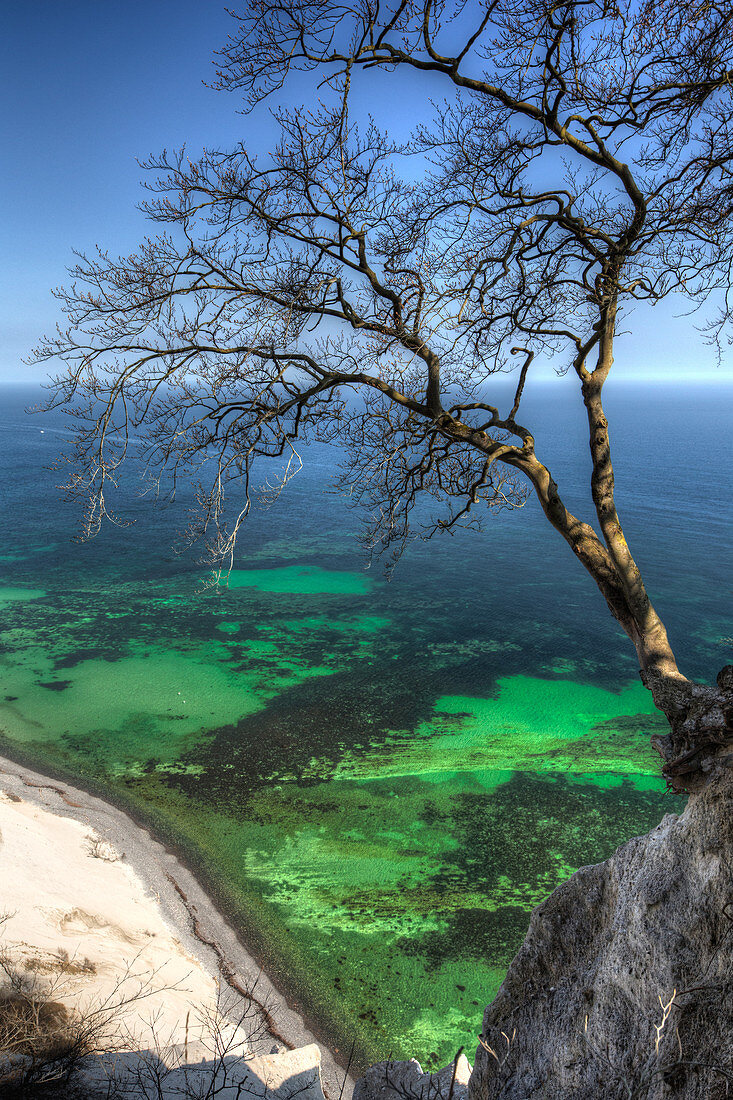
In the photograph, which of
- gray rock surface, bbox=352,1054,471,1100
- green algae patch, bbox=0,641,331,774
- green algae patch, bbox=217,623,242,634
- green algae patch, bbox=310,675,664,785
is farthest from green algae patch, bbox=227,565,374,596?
gray rock surface, bbox=352,1054,471,1100

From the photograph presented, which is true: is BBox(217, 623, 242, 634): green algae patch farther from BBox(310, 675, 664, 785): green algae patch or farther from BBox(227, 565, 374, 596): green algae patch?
BBox(310, 675, 664, 785): green algae patch

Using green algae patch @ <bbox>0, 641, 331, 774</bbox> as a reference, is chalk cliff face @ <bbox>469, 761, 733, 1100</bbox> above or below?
above

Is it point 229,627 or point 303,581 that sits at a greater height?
point 303,581

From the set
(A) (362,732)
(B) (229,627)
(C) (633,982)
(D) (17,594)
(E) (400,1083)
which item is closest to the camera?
(C) (633,982)

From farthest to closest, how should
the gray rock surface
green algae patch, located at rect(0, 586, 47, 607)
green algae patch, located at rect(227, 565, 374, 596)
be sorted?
green algae patch, located at rect(227, 565, 374, 596), green algae patch, located at rect(0, 586, 47, 607), the gray rock surface

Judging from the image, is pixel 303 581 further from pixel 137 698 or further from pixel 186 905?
pixel 186 905

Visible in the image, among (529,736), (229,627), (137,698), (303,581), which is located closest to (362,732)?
(529,736)

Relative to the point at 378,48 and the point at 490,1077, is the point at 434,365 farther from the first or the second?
the point at 490,1077
